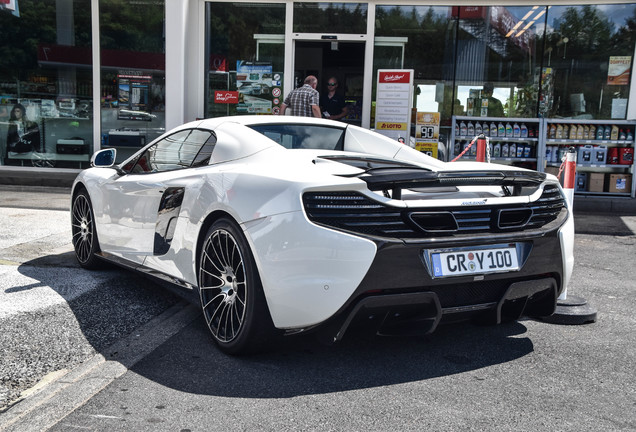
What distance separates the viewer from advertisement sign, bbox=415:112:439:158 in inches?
428

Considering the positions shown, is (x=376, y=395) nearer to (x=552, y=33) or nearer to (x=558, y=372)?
(x=558, y=372)

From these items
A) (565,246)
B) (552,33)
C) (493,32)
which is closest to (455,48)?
(493,32)

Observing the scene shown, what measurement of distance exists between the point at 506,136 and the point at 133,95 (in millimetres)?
6726

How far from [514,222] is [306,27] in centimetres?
905

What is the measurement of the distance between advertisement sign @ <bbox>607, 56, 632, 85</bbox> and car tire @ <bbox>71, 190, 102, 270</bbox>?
941 centimetres

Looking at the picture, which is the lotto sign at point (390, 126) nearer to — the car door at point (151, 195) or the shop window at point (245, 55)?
the shop window at point (245, 55)

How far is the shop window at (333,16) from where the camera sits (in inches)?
453

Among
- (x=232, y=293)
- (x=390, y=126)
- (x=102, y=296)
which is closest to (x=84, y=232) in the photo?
(x=102, y=296)

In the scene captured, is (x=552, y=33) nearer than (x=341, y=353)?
No

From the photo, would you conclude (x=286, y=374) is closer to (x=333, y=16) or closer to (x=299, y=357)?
(x=299, y=357)

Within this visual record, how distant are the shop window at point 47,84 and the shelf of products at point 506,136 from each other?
682 centimetres

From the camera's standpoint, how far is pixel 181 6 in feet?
37.2

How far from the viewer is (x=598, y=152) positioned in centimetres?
1068

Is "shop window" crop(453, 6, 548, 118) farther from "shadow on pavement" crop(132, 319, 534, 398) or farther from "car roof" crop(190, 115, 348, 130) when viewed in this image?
"shadow on pavement" crop(132, 319, 534, 398)
